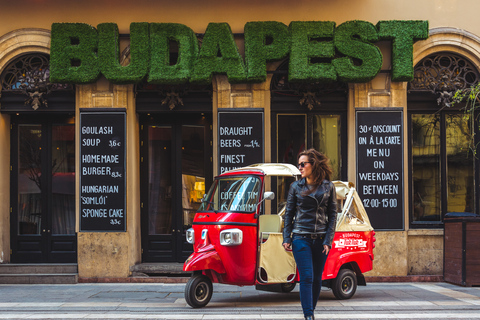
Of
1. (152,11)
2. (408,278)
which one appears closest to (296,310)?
(408,278)

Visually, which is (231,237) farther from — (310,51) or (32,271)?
(32,271)

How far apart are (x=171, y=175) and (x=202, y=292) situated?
5.18 m

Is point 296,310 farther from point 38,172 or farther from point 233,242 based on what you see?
point 38,172

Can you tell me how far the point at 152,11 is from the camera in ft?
43.7

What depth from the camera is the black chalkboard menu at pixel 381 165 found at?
12898 millimetres

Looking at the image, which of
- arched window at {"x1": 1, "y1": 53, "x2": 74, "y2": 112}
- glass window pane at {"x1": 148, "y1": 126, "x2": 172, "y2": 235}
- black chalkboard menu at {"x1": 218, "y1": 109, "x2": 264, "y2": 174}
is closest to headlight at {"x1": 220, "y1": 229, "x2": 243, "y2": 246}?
black chalkboard menu at {"x1": 218, "y1": 109, "x2": 264, "y2": 174}

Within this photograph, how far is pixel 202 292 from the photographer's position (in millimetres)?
9117

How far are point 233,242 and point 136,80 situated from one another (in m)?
5.26

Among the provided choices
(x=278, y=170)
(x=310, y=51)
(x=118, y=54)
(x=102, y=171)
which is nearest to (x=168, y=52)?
(x=118, y=54)

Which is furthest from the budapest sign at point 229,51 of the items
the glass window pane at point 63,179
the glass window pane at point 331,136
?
the glass window pane at point 63,179

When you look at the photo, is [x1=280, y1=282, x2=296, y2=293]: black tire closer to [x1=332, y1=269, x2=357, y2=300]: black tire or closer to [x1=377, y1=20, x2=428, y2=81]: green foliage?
[x1=332, y1=269, x2=357, y2=300]: black tire

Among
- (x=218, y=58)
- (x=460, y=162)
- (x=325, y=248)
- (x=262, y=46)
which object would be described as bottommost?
(x=325, y=248)

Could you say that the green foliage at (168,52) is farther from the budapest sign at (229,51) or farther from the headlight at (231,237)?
the headlight at (231,237)

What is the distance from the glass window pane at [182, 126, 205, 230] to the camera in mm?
13836
